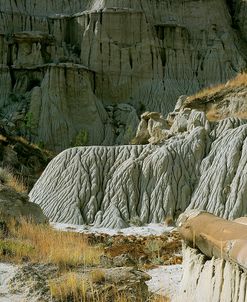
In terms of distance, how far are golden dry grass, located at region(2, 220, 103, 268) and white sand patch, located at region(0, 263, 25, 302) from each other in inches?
16.9

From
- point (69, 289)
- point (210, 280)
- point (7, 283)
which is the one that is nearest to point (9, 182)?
point (7, 283)

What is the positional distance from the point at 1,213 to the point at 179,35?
4518 centimetres

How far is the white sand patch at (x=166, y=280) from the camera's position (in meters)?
6.98

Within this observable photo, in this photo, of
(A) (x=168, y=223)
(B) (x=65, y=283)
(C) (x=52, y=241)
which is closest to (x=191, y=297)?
(B) (x=65, y=283)

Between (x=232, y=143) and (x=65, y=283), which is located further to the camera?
(x=232, y=143)

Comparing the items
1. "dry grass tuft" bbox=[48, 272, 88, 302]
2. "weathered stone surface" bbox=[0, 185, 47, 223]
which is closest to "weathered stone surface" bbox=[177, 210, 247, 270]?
"dry grass tuft" bbox=[48, 272, 88, 302]

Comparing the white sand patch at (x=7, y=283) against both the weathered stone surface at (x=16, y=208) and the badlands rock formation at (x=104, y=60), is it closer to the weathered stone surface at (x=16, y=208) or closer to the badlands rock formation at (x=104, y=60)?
the weathered stone surface at (x=16, y=208)

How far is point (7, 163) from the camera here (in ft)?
110

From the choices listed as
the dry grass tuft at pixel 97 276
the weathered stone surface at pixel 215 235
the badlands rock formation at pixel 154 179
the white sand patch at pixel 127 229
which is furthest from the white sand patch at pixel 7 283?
the badlands rock formation at pixel 154 179

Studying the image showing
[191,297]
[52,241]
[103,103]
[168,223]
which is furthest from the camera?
[103,103]

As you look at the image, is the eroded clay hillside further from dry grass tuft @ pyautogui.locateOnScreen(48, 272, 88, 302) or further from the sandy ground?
dry grass tuft @ pyautogui.locateOnScreen(48, 272, 88, 302)

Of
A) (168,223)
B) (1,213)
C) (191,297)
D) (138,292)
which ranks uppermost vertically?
(191,297)

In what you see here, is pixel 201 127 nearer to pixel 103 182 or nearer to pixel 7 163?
pixel 103 182

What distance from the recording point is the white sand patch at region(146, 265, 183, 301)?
698cm
